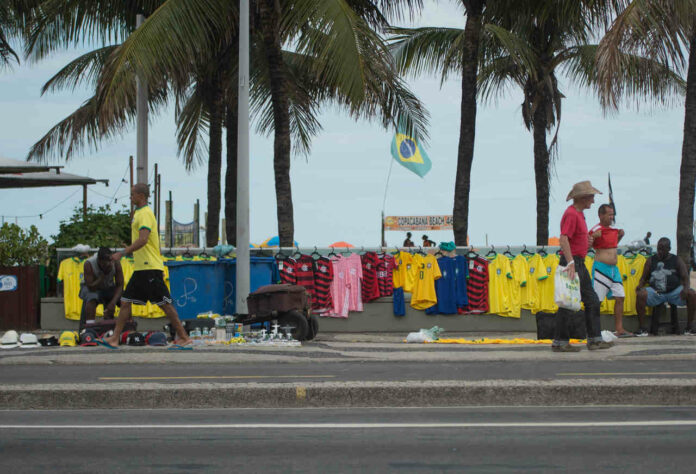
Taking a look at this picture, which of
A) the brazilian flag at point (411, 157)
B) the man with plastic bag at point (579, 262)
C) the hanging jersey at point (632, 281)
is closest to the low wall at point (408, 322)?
the hanging jersey at point (632, 281)

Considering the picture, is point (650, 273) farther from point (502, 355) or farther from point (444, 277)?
point (502, 355)

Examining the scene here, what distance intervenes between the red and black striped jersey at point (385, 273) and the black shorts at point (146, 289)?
5532mm

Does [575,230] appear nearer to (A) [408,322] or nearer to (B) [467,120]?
(A) [408,322]

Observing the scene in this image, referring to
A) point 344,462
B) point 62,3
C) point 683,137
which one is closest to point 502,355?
point 344,462

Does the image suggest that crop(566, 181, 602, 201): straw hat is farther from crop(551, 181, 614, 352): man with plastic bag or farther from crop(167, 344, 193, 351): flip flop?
crop(167, 344, 193, 351): flip flop

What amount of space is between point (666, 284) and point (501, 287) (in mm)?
2795

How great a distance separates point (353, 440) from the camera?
241 inches

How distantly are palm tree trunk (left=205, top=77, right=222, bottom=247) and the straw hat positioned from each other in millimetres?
15349

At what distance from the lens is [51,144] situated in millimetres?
29672

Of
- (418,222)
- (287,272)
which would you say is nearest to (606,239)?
(287,272)

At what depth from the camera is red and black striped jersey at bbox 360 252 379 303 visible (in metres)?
16.3

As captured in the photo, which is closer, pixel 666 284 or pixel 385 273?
pixel 666 284

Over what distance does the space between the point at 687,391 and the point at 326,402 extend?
3.02 m

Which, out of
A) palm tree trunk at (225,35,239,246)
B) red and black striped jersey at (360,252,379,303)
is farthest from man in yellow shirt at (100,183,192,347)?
palm tree trunk at (225,35,239,246)
